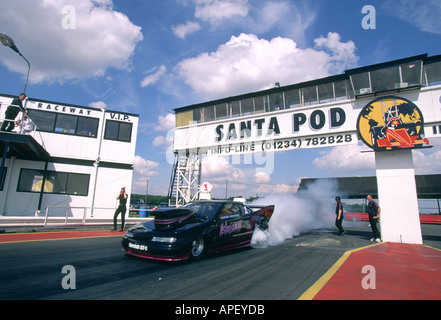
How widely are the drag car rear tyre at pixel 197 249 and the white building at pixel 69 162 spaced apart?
878 cm

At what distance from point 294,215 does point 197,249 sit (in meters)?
7.81

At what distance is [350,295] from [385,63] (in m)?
10.4

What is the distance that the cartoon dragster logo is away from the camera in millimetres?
8859

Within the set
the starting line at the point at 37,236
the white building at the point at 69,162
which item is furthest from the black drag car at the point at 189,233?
the white building at the point at 69,162

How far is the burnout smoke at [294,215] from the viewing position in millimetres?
8352

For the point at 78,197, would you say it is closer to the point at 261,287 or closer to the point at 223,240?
the point at 223,240

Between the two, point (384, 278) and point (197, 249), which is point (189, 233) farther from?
point (384, 278)

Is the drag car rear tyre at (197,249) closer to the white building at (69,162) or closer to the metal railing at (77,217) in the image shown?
the metal railing at (77,217)

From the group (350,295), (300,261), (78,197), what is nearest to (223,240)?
(300,261)

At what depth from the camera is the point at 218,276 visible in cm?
409

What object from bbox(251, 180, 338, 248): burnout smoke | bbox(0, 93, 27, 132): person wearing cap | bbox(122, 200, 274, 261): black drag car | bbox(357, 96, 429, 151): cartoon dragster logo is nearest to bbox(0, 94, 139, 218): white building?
bbox(0, 93, 27, 132): person wearing cap

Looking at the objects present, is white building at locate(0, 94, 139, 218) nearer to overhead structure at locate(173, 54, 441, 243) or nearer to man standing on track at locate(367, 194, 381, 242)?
overhead structure at locate(173, 54, 441, 243)

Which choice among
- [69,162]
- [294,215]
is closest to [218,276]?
[294,215]

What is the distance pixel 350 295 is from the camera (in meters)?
3.32
